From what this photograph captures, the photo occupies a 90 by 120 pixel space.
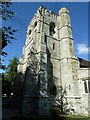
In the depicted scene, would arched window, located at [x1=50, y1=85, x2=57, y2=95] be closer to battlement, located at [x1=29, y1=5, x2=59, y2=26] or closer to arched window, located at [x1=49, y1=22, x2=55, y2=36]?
arched window, located at [x1=49, y1=22, x2=55, y2=36]

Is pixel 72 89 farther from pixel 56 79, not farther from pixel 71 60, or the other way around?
pixel 71 60

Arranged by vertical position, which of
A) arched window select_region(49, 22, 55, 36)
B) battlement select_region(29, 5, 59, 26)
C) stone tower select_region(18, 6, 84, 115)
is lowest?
stone tower select_region(18, 6, 84, 115)

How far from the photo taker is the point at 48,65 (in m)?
22.9

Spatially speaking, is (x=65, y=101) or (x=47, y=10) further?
(x=47, y=10)

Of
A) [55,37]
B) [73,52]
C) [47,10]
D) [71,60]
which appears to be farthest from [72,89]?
[47,10]

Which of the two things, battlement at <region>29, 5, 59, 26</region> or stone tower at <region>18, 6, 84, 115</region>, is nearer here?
stone tower at <region>18, 6, 84, 115</region>

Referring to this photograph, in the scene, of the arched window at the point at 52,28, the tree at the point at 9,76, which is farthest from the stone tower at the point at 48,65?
the tree at the point at 9,76

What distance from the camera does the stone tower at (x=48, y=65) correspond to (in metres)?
19.6

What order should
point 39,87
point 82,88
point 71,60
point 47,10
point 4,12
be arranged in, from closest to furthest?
point 4,12 → point 39,87 → point 82,88 → point 71,60 → point 47,10

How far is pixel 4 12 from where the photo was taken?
41.1 feet

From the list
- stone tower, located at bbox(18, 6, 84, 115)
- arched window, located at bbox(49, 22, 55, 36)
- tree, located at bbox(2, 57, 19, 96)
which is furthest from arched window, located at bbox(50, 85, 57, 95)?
tree, located at bbox(2, 57, 19, 96)

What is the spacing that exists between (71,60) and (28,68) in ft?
23.6

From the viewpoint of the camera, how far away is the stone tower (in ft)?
64.4

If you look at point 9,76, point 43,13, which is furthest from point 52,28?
point 9,76
